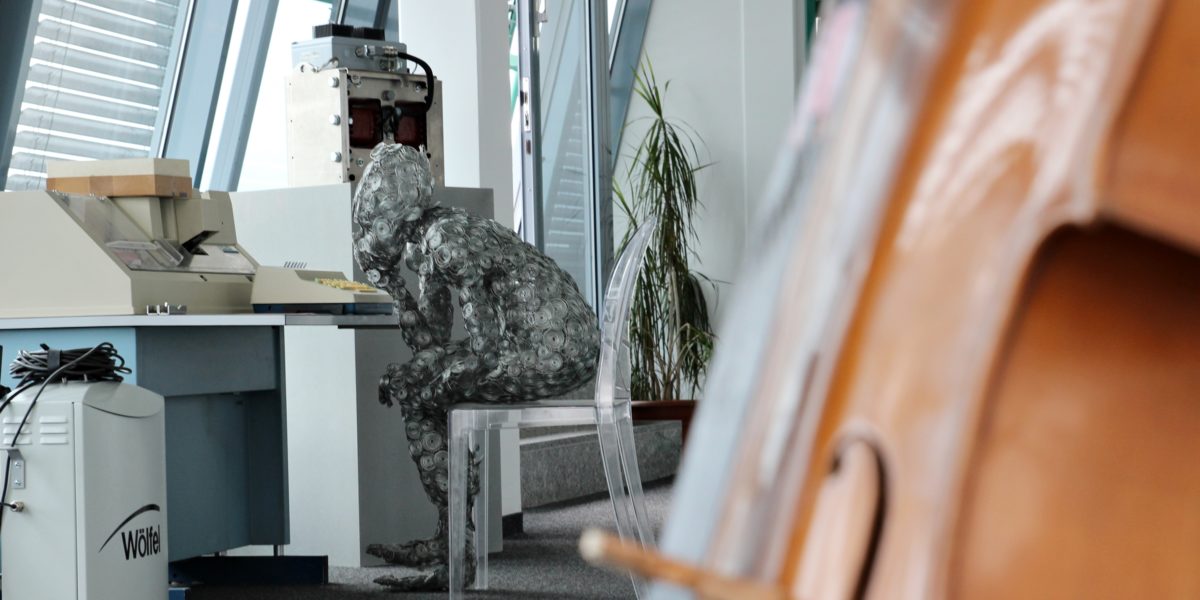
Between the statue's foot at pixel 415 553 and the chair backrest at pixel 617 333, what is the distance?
28.0 inches

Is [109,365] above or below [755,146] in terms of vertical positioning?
below

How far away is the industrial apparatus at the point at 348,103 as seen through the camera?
4.14 metres

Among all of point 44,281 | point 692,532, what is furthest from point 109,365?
point 692,532

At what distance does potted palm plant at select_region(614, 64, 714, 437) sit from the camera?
715cm

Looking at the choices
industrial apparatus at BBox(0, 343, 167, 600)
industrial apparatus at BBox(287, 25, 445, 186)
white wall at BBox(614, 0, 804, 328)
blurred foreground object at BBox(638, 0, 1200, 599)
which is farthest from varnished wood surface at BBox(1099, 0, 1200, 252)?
white wall at BBox(614, 0, 804, 328)

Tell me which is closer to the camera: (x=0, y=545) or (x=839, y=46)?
(x=839, y=46)

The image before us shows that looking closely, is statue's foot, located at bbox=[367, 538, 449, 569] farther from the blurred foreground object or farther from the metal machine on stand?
the blurred foreground object

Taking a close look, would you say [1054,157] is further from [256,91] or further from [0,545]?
[256,91]

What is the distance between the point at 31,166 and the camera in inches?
205

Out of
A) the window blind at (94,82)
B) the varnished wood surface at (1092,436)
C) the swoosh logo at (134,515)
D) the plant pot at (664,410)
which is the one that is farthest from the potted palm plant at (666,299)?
the varnished wood surface at (1092,436)

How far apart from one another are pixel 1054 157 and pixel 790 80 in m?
7.81

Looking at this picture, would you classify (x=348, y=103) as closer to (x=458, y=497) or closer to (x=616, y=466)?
(x=458, y=497)

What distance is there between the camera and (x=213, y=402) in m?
3.56

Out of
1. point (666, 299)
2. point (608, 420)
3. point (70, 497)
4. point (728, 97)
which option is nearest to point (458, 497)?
point (608, 420)
